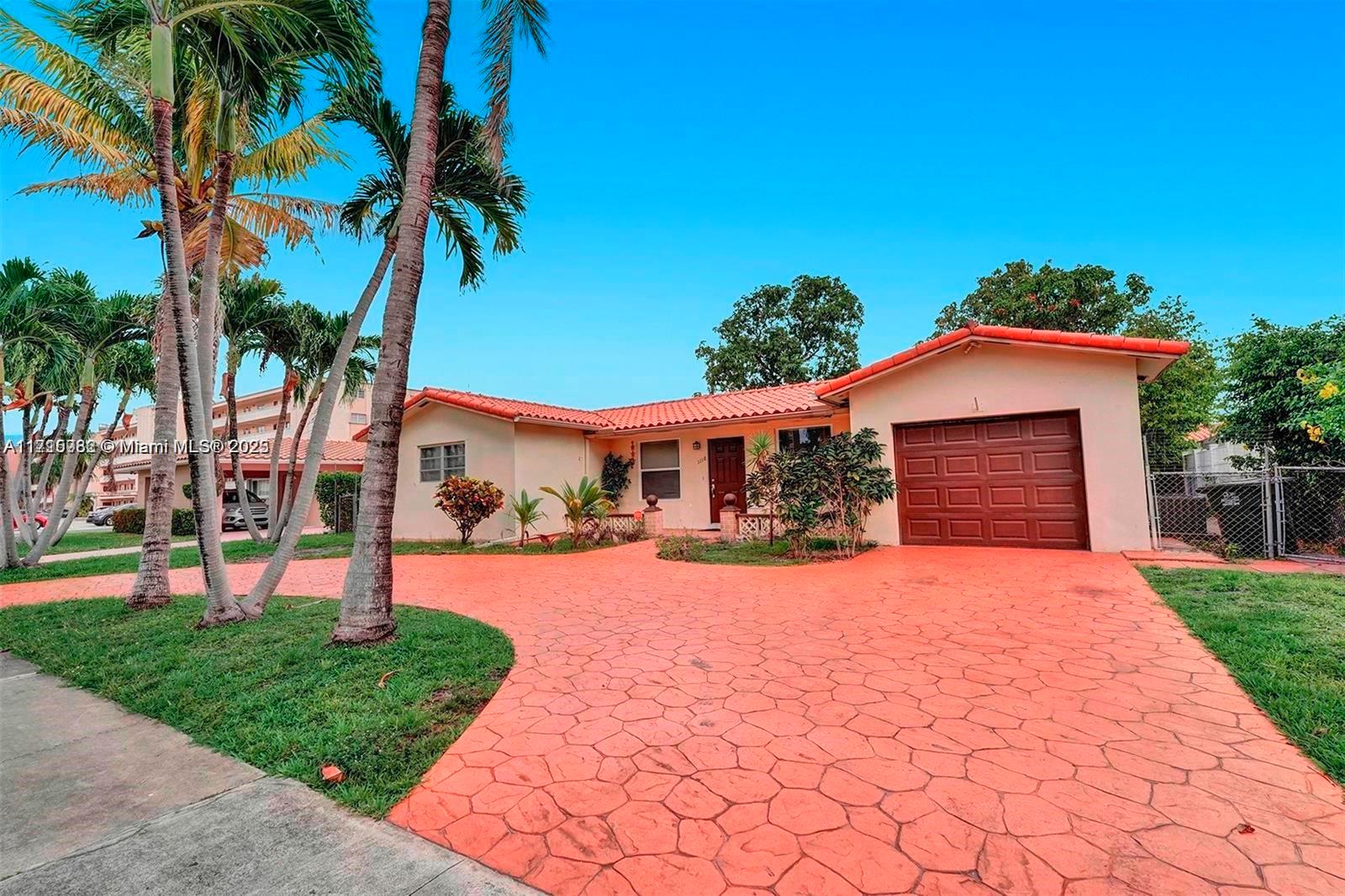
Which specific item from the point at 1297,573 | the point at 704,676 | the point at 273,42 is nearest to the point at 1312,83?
the point at 1297,573

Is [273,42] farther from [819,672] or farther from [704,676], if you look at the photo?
[819,672]

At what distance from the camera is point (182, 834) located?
7.93 feet

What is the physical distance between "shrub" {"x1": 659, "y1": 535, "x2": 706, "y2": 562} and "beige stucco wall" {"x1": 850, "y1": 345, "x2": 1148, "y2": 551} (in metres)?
3.34

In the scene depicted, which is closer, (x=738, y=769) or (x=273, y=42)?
(x=738, y=769)

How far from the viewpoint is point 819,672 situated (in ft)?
13.4

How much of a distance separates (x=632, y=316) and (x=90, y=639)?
660 inches

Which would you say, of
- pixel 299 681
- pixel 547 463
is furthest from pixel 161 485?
pixel 547 463

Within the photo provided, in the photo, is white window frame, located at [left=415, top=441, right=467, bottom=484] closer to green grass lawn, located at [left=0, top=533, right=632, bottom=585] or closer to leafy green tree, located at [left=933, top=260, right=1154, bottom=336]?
green grass lawn, located at [left=0, top=533, right=632, bottom=585]

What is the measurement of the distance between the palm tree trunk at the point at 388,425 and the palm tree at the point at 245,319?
9.23 metres

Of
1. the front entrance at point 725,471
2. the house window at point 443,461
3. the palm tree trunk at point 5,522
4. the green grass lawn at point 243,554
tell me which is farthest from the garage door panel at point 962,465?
the palm tree trunk at point 5,522

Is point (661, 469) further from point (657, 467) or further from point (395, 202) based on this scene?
point (395, 202)

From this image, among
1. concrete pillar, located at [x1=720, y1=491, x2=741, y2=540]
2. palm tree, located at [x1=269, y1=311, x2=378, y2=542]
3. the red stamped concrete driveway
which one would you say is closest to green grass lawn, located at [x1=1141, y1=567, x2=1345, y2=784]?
the red stamped concrete driveway

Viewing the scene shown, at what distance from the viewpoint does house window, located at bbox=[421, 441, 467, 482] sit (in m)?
14.5

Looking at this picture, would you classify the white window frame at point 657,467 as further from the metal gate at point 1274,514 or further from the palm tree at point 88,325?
the palm tree at point 88,325
